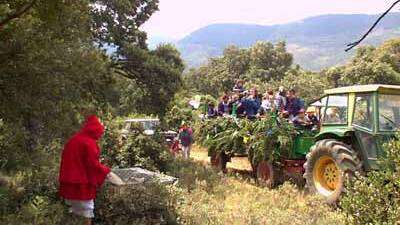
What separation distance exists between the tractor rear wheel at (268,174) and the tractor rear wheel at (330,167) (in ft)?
5.99

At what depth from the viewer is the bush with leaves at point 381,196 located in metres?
4.81

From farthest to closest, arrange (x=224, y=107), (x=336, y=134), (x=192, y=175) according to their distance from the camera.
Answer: (x=224, y=107), (x=192, y=175), (x=336, y=134)

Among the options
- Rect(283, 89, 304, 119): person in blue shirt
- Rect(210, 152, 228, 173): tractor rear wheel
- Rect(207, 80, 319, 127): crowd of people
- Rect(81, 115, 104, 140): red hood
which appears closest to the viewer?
Rect(81, 115, 104, 140): red hood

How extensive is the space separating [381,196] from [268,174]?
8341 millimetres

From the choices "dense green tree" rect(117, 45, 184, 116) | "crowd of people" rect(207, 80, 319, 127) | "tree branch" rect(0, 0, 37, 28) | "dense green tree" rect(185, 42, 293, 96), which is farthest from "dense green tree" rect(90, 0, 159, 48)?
"dense green tree" rect(185, 42, 293, 96)

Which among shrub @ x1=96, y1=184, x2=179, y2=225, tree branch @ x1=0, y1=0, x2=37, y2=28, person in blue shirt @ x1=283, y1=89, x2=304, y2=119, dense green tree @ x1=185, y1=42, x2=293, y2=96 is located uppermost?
tree branch @ x1=0, y1=0, x2=37, y2=28

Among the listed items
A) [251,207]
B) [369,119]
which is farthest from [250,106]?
[251,207]

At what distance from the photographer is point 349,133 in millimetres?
10461

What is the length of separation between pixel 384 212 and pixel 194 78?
193 ft

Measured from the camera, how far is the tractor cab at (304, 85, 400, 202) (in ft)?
32.8

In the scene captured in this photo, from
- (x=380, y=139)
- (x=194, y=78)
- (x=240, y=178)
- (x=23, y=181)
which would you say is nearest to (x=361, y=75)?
(x=194, y=78)

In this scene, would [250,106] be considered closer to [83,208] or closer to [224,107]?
[224,107]

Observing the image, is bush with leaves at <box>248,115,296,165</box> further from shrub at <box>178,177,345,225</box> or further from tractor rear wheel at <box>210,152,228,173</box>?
tractor rear wheel at <box>210,152,228,173</box>

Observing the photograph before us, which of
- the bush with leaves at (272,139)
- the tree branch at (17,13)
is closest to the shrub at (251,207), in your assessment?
the bush with leaves at (272,139)
